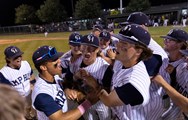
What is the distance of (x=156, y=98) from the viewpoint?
11.5ft

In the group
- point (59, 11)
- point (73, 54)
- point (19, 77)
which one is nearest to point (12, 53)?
point (19, 77)

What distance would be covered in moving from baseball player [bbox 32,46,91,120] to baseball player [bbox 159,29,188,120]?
1290mm

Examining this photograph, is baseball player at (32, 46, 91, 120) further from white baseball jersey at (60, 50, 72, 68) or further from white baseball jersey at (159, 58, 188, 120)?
white baseball jersey at (60, 50, 72, 68)

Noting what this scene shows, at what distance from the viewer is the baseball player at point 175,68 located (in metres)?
3.84

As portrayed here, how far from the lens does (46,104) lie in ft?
10.4

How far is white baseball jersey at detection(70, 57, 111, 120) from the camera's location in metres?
4.58

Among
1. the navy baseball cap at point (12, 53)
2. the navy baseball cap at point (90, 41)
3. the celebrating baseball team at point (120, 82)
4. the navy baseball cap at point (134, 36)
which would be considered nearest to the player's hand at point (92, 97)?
the celebrating baseball team at point (120, 82)

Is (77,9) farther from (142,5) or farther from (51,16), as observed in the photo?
(142,5)

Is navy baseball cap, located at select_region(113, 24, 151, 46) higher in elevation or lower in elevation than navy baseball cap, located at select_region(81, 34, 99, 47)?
higher

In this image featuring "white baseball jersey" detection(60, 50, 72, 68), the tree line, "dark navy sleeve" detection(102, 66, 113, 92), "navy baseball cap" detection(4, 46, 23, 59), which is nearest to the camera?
"dark navy sleeve" detection(102, 66, 113, 92)

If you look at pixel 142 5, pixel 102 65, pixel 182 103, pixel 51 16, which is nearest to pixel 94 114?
pixel 102 65

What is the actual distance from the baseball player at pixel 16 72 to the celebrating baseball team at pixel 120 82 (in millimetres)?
1468

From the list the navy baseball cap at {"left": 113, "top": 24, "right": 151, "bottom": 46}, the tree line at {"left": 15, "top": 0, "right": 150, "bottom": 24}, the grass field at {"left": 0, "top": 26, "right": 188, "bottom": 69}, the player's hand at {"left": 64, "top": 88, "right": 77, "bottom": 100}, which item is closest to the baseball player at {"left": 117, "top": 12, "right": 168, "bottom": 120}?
the navy baseball cap at {"left": 113, "top": 24, "right": 151, "bottom": 46}

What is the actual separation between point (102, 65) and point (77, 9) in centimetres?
4413
